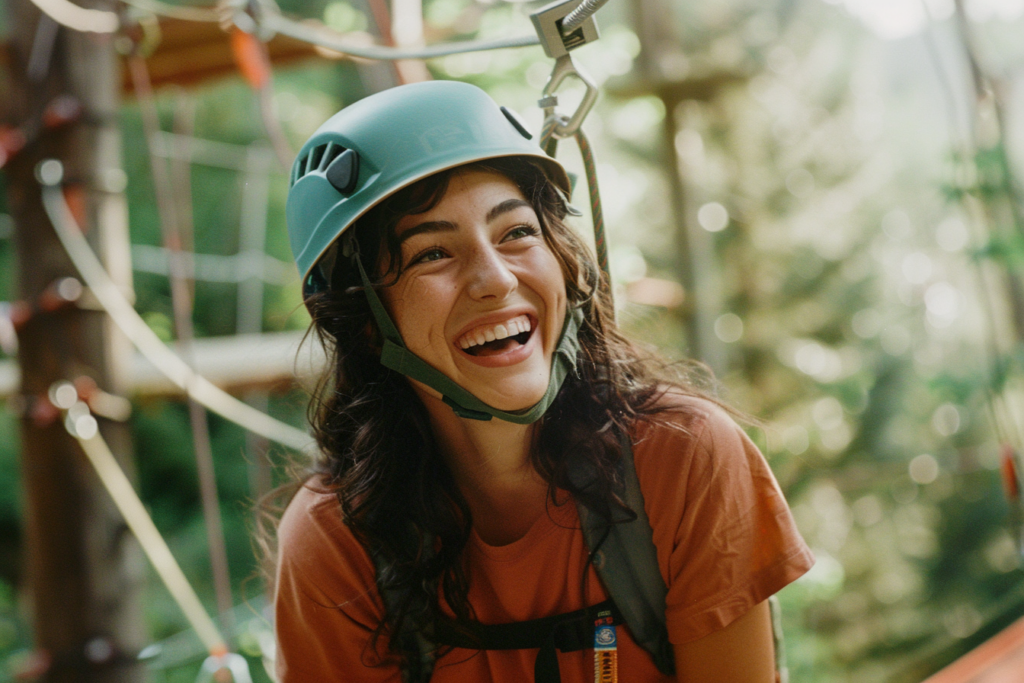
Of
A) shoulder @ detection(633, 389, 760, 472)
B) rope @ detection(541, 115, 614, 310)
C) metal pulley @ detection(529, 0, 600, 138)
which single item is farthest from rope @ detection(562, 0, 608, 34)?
shoulder @ detection(633, 389, 760, 472)

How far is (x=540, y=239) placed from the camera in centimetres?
121

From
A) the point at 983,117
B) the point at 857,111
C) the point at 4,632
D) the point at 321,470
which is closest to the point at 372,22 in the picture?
the point at 983,117

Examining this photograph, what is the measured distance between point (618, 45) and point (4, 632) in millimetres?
6351

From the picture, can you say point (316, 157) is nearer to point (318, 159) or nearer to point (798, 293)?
point (318, 159)

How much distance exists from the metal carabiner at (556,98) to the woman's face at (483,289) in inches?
5.1

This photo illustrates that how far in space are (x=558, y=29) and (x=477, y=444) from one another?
0.64m

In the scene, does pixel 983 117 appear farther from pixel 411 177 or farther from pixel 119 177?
pixel 119 177

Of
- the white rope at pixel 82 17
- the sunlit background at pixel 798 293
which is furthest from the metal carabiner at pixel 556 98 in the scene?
the sunlit background at pixel 798 293

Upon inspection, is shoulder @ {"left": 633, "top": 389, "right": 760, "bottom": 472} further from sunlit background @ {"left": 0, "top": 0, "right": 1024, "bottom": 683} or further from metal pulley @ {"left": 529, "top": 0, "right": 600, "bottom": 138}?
sunlit background @ {"left": 0, "top": 0, "right": 1024, "bottom": 683}

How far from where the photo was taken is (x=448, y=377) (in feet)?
3.93

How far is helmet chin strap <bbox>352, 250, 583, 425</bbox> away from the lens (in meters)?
1.18

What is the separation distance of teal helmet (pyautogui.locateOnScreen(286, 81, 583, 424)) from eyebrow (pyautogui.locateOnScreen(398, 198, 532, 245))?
6cm

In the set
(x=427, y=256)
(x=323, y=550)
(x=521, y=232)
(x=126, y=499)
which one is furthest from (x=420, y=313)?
(x=126, y=499)

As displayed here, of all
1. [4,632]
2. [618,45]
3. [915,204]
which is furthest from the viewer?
[915,204]
